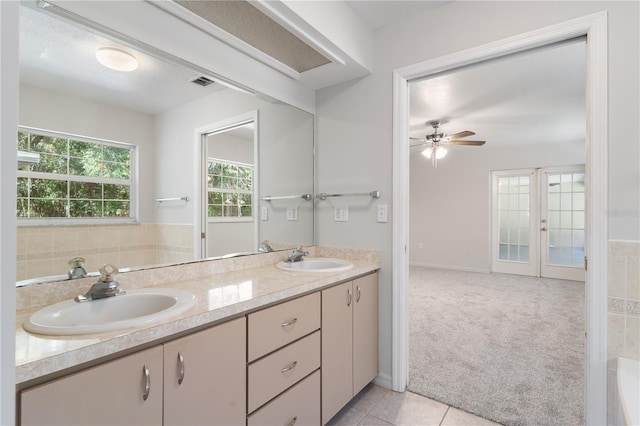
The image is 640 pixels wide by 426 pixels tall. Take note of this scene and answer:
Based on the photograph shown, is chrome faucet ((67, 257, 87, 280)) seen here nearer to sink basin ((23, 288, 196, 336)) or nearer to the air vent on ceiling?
sink basin ((23, 288, 196, 336))

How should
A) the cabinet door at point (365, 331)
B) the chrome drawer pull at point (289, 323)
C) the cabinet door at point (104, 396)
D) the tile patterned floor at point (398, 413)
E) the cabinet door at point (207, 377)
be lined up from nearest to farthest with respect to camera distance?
the cabinet door at point (104, 396)
the cabinet door at point (207, 377)
the chrome drawer pull at point (289, 323)
the tile patterned floor at point (398, 413)
the cabinet door at point (365, 331)

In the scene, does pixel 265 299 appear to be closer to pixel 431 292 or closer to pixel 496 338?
pixel 496 338

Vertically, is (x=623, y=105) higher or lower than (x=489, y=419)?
higher

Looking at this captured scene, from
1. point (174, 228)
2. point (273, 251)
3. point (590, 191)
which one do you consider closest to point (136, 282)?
point (174, 228)

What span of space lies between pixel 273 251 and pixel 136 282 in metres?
0.92

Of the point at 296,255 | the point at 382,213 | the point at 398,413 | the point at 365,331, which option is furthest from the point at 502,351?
the point at 296,255

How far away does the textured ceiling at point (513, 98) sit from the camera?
2.67 meters

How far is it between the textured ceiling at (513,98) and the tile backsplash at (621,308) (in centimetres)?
113

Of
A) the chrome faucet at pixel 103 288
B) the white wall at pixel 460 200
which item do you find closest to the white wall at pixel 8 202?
the chrome faucet at pixel 103 288

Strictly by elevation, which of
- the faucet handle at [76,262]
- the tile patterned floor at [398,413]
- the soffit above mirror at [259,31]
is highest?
the soffit above mirror at [259,31]

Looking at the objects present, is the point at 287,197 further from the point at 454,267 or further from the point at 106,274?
the point at 454,267

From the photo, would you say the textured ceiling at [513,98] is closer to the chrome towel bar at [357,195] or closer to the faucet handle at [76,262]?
the chrome towel bar at [357,195]

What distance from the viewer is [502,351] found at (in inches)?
100

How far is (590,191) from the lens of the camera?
143 centimetres
